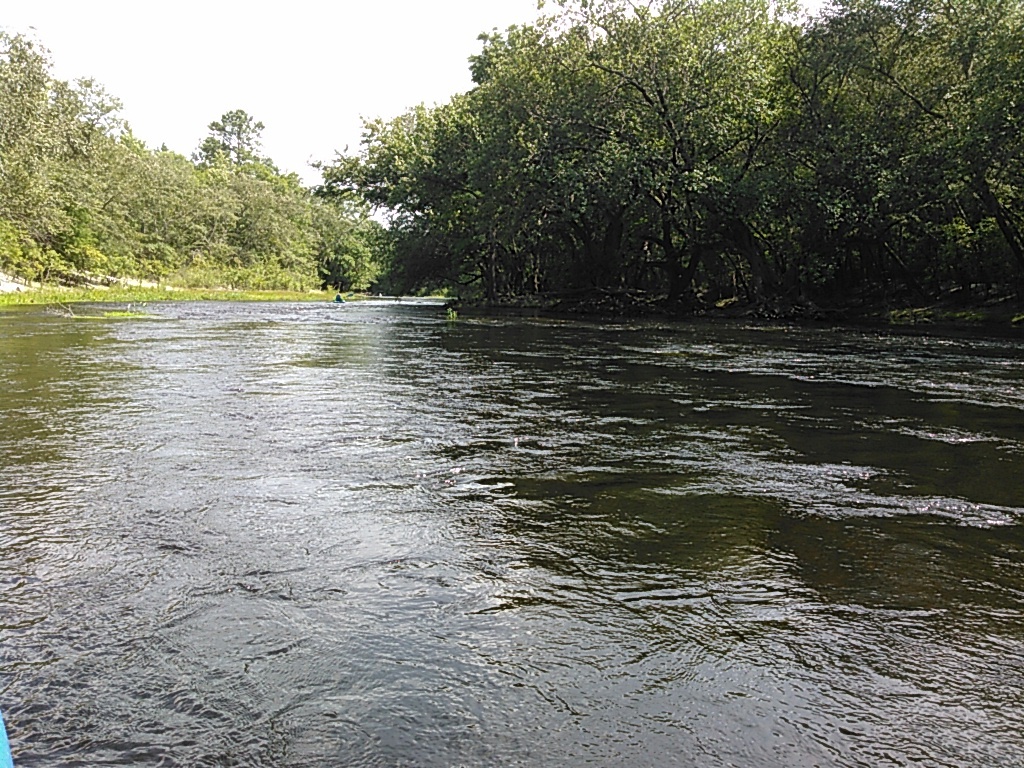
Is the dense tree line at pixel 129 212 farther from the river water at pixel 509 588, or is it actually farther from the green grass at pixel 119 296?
the river water at pixel 509 588

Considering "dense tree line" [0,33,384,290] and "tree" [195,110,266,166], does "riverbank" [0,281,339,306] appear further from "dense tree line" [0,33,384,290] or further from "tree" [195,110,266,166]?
"tree" [195,110,266,166]

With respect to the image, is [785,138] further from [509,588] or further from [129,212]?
[129,212]

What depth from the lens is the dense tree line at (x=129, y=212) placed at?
3544cm

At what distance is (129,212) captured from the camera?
63.8 metres

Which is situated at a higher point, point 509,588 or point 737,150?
point 737,150

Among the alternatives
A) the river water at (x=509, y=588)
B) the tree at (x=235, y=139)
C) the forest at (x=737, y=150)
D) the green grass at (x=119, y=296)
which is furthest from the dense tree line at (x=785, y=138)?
the tree at (x=235, y=139)

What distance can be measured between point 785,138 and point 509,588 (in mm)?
27773

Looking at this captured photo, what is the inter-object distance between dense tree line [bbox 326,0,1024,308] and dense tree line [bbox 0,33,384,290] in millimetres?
19768

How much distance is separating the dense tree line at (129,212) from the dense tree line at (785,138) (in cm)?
1977

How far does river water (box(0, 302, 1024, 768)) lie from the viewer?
233cm

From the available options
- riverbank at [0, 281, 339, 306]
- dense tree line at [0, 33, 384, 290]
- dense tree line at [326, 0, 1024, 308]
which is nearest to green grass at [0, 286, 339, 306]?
riverbank at [0, 281, 339, 306]

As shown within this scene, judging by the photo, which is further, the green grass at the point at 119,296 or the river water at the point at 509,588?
the green grass at the point at 119,296

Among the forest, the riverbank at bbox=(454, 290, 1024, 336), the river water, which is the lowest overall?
the river water

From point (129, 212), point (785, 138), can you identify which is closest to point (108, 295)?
point (129, 212)
